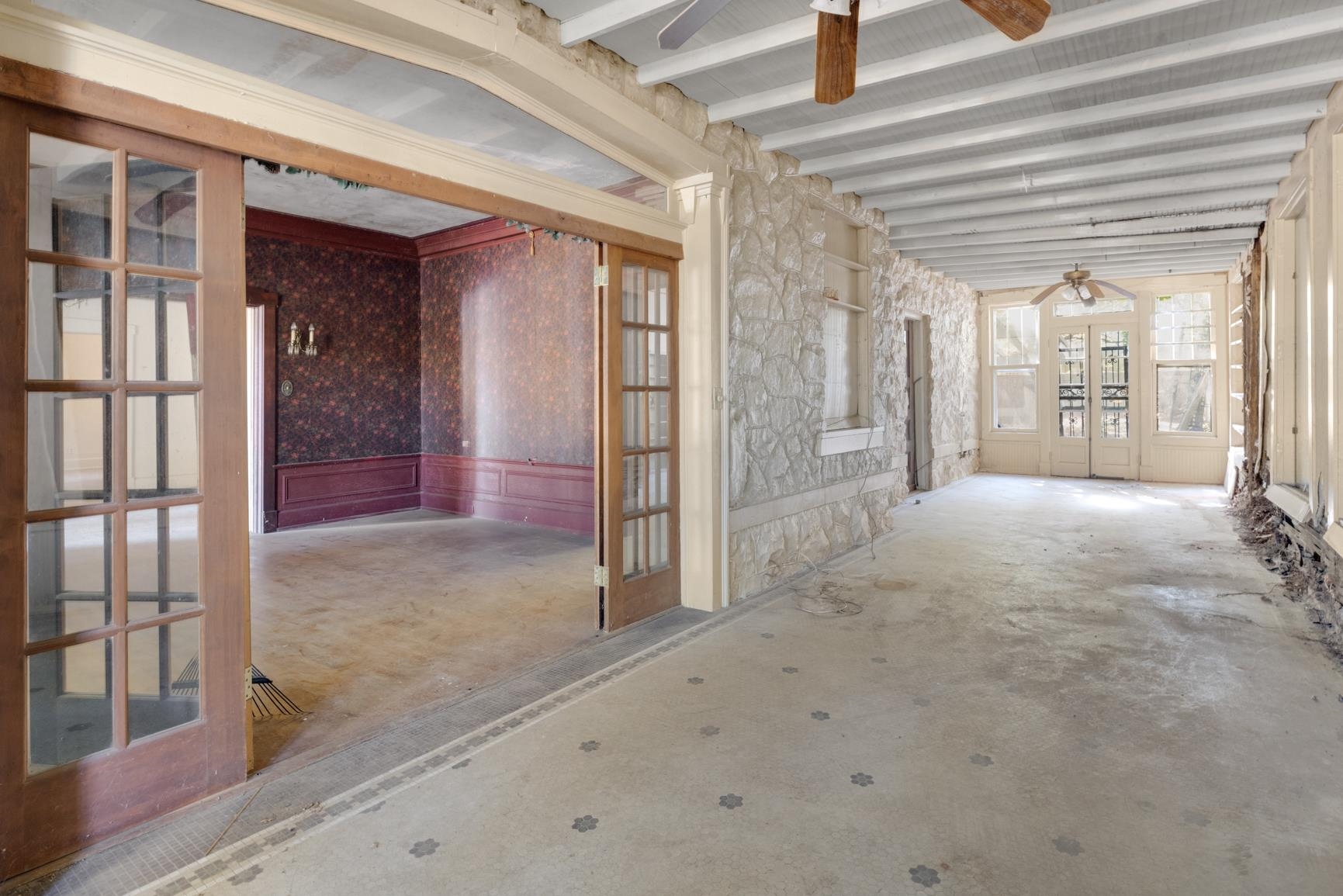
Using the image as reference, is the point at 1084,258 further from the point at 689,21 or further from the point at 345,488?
the point at 345,488

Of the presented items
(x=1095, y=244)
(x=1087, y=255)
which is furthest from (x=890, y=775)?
(x=1087, y=255)

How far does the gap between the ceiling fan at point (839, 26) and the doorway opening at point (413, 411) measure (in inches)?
118

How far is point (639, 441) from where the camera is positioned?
158 inches

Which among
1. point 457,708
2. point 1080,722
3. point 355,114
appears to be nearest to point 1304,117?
point 1080,722

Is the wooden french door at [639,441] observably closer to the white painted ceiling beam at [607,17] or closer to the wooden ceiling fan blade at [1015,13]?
the white painted ceiling beam at [607,17]

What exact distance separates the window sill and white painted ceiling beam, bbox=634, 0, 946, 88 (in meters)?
2.88

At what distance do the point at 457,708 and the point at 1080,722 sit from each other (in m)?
2.59

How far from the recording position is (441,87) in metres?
3.90

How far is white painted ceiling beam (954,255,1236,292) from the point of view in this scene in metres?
9.00

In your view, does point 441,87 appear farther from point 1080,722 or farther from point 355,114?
point 1080,722

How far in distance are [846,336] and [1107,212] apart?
2718 mm

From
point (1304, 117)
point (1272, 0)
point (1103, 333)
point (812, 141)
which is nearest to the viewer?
point (1272, 0)

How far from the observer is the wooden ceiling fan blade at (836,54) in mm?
2406

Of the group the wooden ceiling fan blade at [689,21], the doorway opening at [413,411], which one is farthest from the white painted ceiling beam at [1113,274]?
the wooden ceiling fan blade at [689,21]
